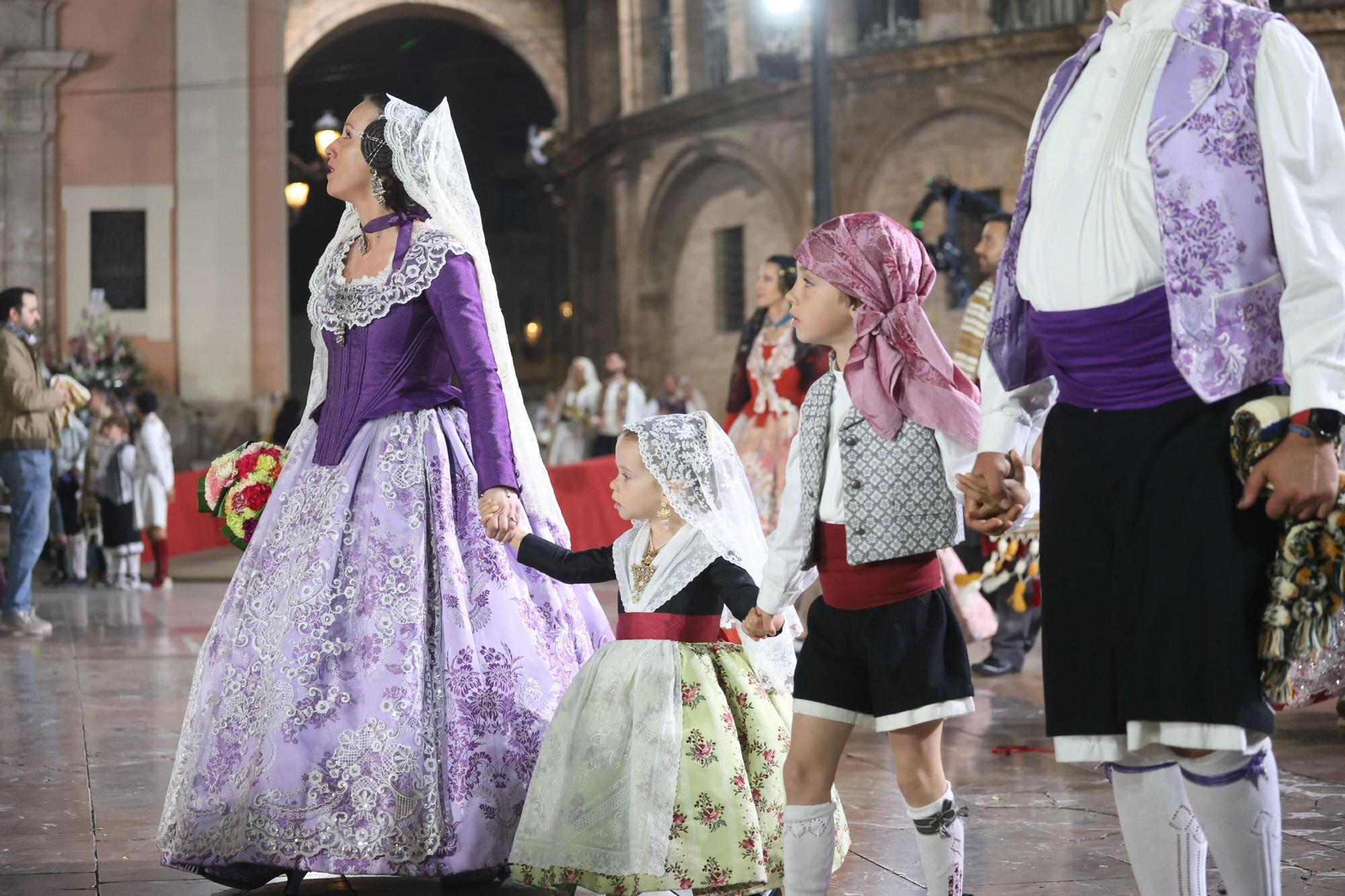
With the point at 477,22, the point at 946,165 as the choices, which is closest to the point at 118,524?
the point at 946,165

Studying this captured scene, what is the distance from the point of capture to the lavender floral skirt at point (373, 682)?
3297 mm

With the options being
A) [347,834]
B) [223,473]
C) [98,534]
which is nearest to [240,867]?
[347,834]

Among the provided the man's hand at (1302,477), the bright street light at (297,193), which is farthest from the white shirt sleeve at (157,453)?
the man's hand at (1302,477)

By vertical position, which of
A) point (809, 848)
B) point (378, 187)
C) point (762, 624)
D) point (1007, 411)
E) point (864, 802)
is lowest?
point (864, 802)

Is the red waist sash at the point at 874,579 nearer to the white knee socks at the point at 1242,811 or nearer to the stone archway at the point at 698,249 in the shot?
the white knee socks at the point at 1242,811

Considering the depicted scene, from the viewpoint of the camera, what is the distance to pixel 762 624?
3.10 metres

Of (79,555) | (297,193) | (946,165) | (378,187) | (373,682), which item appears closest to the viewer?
(373,682)

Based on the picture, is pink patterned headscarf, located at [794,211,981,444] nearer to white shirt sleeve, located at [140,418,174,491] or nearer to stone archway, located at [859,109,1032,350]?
white shirt sleeve, located at [140,418,174,491]

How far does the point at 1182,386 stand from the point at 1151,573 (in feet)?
0.89

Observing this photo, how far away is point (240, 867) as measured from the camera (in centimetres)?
342

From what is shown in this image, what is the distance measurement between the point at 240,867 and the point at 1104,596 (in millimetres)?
1973

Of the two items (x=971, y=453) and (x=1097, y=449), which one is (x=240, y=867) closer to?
(x=971, y=453)

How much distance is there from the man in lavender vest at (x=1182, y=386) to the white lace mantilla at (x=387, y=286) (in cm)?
159

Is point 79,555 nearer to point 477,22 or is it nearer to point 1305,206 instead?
point 1305,206
